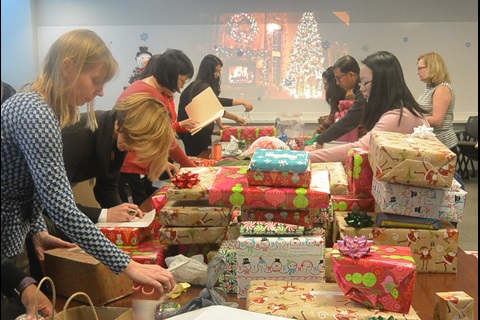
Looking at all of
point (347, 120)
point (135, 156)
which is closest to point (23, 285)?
point (135, 156)

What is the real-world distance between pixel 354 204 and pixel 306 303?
77cm

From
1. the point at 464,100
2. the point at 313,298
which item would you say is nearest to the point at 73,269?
the point at 313,298

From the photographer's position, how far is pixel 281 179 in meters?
1.87

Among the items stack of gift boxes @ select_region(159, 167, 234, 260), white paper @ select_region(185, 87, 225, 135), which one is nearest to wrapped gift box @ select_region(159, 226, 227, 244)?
stack of gift boxes @ select_region(159, 167, 234, 260)

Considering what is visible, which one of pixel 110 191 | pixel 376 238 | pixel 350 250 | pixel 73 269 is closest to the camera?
pixel 350 250

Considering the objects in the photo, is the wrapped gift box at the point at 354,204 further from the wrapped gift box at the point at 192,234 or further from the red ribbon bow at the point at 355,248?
the red ribbon bow at the point at 355,248

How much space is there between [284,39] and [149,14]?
5.60ft

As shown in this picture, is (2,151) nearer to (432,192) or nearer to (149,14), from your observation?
(432,192)

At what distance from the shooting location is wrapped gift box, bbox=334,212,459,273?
6.48ft

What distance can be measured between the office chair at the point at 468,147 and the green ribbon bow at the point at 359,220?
5.14m

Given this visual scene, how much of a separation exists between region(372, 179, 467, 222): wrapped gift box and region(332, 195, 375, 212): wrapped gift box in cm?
22

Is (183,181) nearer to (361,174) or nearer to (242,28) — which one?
(361,174)

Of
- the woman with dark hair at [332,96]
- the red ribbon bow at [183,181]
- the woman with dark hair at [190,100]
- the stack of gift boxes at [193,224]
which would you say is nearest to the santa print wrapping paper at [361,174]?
the stack of gift boxes at [193,224]

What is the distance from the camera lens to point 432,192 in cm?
191
